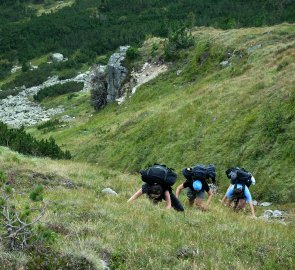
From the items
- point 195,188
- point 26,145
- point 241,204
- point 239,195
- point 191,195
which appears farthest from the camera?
point 26,145

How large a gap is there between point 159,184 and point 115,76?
35.9 meters

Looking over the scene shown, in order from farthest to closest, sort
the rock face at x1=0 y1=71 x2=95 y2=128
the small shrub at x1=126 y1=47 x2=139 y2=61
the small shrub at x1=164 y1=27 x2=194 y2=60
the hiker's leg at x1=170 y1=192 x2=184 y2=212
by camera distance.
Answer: the rock face at x1=0 y1=71 x2=95 y2=128
the small shrub at x1=126 y1=47 x2=139 y2=61
the small shrub at x1=164 y1=27 x2=194 y2=60
the hiker's leg at x1=170 y1=192 x2=184 y2=212

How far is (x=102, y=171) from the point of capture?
1811 cm

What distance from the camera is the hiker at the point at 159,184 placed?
10211mm

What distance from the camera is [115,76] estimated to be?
149 feet

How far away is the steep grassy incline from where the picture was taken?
1748 cm

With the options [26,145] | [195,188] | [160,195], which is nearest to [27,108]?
[26,145]

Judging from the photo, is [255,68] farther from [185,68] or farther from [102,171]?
[102,171]

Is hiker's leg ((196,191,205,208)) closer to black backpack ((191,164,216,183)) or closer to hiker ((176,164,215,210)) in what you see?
hiker ((176,164,215,210))

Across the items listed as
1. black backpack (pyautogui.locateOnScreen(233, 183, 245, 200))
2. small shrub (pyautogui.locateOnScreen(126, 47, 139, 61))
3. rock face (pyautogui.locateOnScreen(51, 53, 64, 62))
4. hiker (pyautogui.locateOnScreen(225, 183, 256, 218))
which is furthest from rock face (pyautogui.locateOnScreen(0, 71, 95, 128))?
black backpack (pyautogui.locateOnScreen(233, 183, 245, 200))

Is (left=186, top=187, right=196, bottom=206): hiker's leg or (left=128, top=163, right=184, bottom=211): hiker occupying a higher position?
(left=128, top=163, right=184, bottom=211): hiker

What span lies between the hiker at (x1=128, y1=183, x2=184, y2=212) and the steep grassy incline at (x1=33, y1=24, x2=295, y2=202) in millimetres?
5600

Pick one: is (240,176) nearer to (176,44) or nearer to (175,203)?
(175,203)

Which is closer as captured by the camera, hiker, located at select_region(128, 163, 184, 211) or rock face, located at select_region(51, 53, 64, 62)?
hiker, located at select_region(128, 163, 184, 211)
